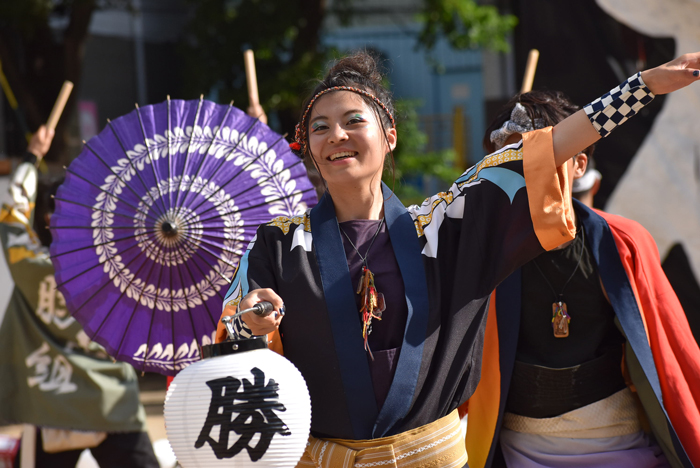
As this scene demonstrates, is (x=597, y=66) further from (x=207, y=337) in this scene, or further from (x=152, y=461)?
(x=152, y=461)

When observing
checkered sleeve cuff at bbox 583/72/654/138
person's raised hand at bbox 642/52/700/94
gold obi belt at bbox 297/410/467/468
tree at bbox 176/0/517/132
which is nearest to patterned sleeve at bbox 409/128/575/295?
checkered sleeve cuff at bbox 583/72/654/138

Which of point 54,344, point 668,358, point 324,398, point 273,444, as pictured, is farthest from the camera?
point 54,344

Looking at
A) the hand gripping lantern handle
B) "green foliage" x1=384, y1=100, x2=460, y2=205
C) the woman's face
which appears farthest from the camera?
"green foliage" x1=384, y1=100, x2=460, y2=205

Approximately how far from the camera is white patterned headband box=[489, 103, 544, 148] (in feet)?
7.84

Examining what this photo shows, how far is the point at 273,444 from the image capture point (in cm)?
150

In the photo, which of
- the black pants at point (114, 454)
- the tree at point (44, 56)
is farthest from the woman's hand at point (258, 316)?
the tree at point (44, 56)

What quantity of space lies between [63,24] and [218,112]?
19.2 feet

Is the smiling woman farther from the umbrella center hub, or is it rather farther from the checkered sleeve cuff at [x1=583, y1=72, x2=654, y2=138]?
the umbrella center hub

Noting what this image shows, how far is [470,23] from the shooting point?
6.40 m

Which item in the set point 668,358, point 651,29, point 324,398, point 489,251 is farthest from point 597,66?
point 324,398

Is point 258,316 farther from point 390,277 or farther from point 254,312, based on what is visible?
point 390,277

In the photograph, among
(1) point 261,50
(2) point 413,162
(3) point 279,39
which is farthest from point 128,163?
(2) point 413,162

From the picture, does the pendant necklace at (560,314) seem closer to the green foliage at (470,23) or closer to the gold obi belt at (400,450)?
the gold obi belt at (400,450)

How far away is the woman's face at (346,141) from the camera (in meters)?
1.94
